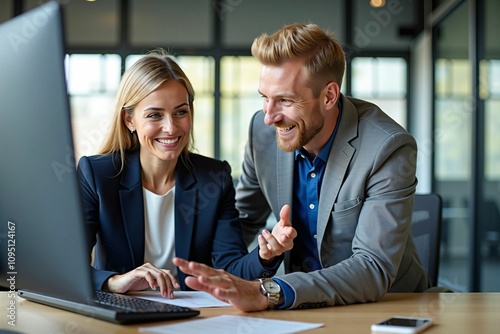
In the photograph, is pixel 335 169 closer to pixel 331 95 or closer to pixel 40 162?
pixel 331 95

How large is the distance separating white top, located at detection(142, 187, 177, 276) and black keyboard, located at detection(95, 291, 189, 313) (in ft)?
2.01

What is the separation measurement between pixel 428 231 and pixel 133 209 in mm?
1076

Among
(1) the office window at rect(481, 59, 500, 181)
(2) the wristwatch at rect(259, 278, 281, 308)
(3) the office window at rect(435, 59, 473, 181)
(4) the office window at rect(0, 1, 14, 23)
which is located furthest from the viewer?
(4) the office window at rect(0, 1, 14, 23)

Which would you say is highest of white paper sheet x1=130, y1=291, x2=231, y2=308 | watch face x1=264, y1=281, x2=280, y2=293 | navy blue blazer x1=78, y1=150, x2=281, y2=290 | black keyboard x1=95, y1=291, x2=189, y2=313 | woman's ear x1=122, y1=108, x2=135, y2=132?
woman's ear x1=122, y1=108, x2=135, y2=132

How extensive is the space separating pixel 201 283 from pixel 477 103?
15.0 ft

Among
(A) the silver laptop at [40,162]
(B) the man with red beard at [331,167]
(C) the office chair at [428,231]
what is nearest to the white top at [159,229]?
(B) the man with red beard at [331,167]

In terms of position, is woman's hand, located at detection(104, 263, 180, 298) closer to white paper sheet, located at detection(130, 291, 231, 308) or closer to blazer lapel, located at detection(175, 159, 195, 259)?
white paper sheet, located at detection(130, 291, 231, 308)

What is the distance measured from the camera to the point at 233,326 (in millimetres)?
1322

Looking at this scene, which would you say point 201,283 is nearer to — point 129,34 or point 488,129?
point 488,129

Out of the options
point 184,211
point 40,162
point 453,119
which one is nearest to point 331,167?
point 184,211

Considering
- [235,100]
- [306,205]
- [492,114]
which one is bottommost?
[306,205]

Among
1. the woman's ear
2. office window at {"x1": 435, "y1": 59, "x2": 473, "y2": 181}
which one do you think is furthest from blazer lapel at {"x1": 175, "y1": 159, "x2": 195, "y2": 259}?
office window at {"x1": 435, "y1": 59, "x2": 473, "y2": 181}

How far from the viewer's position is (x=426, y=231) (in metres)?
2.43

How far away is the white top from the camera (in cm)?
220
